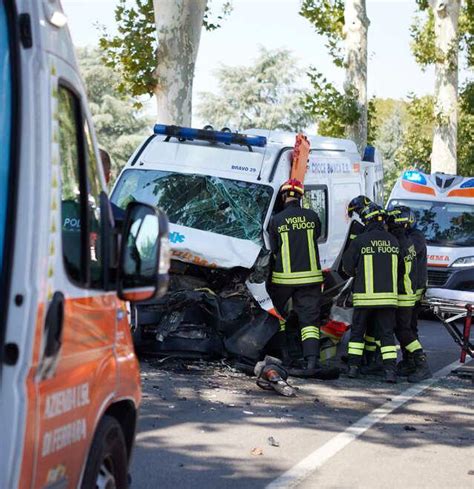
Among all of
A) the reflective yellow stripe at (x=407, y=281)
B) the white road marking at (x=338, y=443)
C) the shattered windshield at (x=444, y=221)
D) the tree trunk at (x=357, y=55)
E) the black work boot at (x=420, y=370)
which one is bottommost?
the white road marking at (x=338, y=443)

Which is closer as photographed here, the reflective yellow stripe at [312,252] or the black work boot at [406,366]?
the reflective yellow stripe at [312,252]

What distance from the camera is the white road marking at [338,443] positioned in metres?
6.87

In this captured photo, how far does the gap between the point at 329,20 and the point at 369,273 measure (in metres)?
17.7

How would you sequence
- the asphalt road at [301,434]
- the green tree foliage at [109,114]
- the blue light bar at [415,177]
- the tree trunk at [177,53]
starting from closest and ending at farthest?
the asphalt road at [301,434]
the tree trunk at [177,53]
the blue light bar at [415,177]
the green tree foliage at [109,114]

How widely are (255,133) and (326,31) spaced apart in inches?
581

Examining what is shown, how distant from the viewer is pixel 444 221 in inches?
757

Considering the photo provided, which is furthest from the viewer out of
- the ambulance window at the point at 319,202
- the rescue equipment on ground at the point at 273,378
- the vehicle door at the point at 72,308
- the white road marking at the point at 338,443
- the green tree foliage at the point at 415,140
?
the green tree foliage at the point at 415,140

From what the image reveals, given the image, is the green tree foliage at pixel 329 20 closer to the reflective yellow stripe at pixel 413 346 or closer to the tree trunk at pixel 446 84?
the tree trunk at pixel 446 84

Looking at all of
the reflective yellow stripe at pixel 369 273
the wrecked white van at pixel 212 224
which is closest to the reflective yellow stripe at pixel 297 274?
the wrecked white van at pixel 212 224

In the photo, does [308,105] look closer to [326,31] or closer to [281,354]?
[326,31]

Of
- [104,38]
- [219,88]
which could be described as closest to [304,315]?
[104,38]

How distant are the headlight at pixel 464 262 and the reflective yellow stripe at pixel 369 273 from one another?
7289mm

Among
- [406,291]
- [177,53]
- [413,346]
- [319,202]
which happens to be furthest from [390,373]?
[177,53]

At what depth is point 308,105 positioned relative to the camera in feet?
91.6
